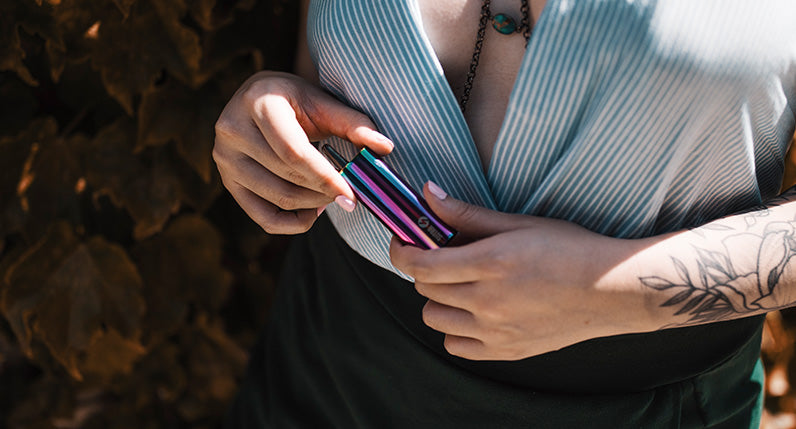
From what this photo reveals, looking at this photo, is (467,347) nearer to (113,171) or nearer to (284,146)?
(284,146)

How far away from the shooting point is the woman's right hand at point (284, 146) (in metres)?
0.47

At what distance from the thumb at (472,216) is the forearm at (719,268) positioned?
0.29 ft

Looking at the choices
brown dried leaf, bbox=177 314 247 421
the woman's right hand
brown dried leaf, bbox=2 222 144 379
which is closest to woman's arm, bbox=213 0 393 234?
the woman's right hand

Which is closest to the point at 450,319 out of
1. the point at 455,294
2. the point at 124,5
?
the point at 455,294

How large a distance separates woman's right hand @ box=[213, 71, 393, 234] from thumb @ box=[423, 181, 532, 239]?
61mm

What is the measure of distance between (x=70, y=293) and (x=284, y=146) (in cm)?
49

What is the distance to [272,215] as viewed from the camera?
532 mm

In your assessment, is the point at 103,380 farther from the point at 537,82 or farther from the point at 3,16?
the point at 537,82

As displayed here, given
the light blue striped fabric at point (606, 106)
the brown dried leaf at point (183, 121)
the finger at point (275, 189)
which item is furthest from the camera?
the brown dried leaf at point (183, 121)

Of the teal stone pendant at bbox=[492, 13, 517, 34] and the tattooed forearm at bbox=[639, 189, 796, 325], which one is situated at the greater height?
the teal stone pendant at bbox=[492, 13, 517, 34]

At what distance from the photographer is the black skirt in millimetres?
528

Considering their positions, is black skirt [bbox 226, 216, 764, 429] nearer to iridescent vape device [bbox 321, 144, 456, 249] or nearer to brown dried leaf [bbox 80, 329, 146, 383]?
iridescent vape device [bbox 321, 144, 456, 249]

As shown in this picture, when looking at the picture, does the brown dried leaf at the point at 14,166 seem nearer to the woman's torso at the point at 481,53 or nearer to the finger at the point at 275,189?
the finger at the point at 275,189

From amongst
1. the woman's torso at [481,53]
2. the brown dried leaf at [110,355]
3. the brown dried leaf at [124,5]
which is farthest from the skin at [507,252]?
the brown dried leaf at [110,355]
